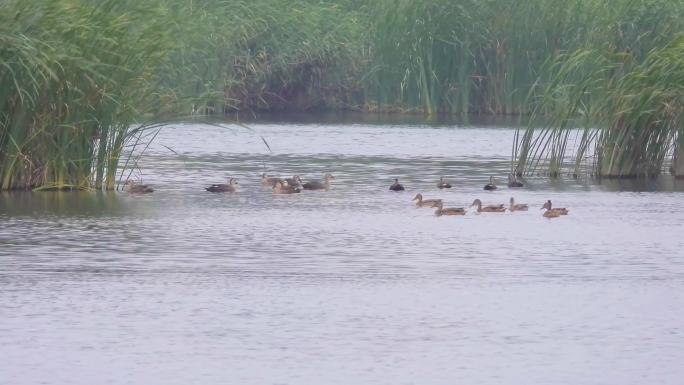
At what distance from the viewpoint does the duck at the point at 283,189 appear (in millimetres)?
23470

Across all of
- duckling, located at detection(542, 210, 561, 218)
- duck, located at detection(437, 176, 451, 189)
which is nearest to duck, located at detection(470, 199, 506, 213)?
duckling, located at detection(542, 210, 561, 218)

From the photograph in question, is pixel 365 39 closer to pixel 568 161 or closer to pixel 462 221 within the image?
pixel 568 161

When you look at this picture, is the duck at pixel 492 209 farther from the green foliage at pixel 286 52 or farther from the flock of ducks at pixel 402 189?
the green foliage at pixel 286 52

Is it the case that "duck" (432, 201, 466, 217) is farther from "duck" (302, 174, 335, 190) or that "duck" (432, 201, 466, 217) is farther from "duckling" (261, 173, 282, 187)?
"duckling" (261, 173, 282, 187)

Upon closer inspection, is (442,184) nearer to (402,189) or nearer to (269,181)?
(402,189)

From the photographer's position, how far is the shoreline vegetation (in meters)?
20.5

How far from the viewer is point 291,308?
43.8ft

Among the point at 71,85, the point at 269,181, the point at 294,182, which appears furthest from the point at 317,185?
the point at 71,85

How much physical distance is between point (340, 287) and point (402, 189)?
967cm

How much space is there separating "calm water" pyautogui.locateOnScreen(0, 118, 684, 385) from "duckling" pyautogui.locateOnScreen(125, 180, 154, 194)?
0.82ft

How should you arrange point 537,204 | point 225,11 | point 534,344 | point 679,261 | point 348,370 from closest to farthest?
1. point 348,370
2. point 534,344
3. point 679,261
4. point 537,204
5. point 225,11

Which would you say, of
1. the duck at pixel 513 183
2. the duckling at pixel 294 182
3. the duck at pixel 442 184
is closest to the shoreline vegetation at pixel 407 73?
the duck at pixel 513 183

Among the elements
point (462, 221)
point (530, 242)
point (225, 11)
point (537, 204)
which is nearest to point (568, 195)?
point (537, 204)

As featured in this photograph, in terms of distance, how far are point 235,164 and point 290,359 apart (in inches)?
735
